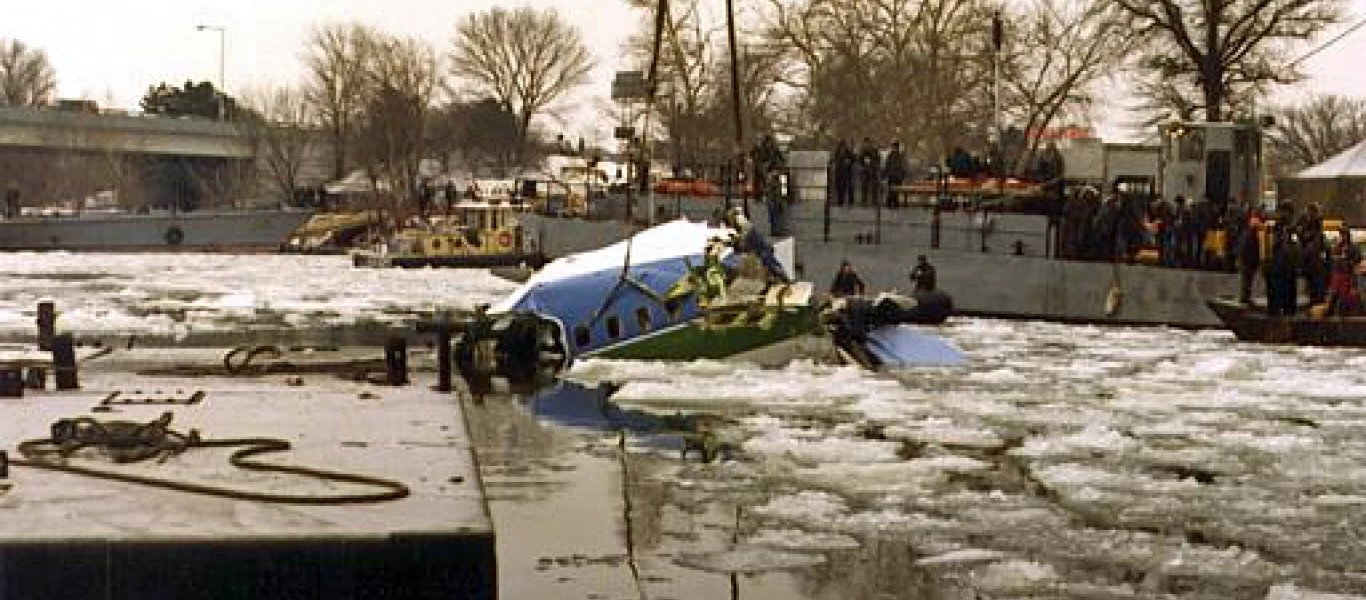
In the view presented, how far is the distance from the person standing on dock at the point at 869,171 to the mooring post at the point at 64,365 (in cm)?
2803

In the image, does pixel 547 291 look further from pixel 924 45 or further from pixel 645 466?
pixel 924 45

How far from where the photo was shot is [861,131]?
2537 inches

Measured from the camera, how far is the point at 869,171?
41.4 metres

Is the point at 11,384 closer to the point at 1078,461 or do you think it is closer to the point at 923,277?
the point at 1078,461

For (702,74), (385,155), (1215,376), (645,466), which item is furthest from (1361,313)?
(385,155)

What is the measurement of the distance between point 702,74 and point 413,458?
205ft

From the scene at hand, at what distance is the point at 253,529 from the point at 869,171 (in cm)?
3481

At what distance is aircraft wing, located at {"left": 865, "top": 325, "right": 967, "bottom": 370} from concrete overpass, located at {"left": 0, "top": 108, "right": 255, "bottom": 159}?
78.4 meters

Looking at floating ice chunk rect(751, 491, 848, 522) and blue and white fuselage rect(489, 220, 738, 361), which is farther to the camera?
blue and white fuselage rect(489, 220, 738, 361)

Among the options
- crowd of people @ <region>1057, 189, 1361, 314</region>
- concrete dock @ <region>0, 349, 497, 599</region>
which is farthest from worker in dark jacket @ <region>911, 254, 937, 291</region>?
concrete dock @ <region>0, 349, 497, 599</region>

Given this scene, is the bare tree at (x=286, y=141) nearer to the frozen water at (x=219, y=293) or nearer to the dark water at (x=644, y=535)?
the frozen water at (x=219, y=293)

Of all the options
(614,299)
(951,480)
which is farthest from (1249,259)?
(951,480)

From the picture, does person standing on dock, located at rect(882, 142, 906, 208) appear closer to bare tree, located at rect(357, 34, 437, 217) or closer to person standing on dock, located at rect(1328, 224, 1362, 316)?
person standing on dock, located at rect(1328, 224, 1362, 316)

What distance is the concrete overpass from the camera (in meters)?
97.2
